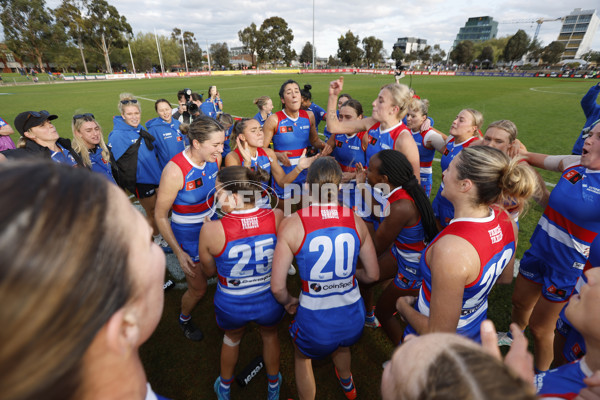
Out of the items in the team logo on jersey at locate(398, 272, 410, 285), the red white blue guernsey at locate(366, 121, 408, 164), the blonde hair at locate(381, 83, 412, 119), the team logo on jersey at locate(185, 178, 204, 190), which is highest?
the blonde hair at locate(381, 83, 412, 119)

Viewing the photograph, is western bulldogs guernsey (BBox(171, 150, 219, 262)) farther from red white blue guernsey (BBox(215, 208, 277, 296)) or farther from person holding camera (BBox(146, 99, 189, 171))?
person holding camera (BBox(146, 99, 189, 171))

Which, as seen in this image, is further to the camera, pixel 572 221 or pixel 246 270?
pixel 572 221

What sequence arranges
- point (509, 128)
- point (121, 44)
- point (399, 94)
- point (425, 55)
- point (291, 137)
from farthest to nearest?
point (425, 55) → point (121, 44) → point (291, 137) → point (399, 94) → point (509, 128)

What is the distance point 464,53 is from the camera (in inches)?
2980

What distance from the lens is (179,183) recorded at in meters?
3.46

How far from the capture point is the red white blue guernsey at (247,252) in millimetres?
2414

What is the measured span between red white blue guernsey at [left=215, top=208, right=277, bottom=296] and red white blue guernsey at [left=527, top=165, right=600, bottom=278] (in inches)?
118

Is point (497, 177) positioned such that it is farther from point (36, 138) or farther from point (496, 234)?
point (36, 138)

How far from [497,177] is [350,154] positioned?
3548 millimetres

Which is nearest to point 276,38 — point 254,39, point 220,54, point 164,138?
point 254,39

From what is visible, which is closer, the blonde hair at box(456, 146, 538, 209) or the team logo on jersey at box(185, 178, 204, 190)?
the blonde hair at box(456, 146, 538, 209)

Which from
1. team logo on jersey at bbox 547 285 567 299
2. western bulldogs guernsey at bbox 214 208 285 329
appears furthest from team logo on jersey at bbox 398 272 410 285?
team logo on jersey at bbox 547 285 567 299

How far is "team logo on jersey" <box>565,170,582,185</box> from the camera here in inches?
109

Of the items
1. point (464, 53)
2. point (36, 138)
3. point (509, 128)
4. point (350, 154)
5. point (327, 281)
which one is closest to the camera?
point (327, 281)
